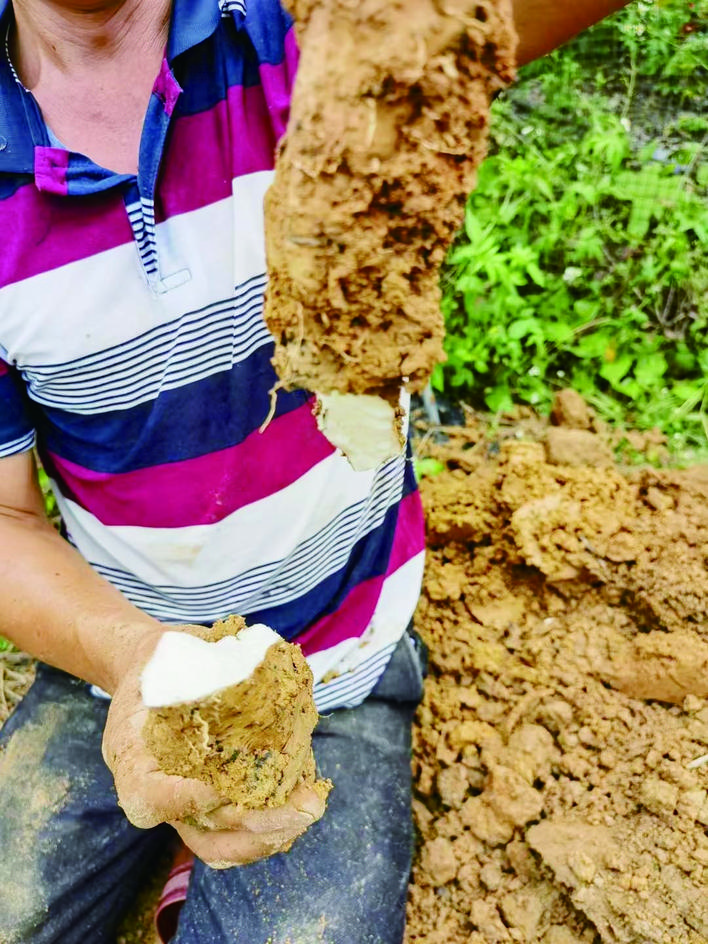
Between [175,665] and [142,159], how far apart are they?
70cm

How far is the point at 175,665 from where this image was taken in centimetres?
86

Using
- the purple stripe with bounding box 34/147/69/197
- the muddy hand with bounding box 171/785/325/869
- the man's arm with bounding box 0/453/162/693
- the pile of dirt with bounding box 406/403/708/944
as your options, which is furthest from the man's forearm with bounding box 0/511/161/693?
the pile of dirt with bounding box 406/403/708/944

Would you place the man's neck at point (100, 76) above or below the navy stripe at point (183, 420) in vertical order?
above

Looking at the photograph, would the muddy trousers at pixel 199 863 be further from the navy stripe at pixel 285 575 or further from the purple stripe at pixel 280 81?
the purple stripe at pixel 280 81

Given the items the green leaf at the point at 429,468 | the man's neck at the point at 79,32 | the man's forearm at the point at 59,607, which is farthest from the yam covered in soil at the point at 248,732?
the green leaf at the point at 429,468

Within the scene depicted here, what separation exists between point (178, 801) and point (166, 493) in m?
0.50

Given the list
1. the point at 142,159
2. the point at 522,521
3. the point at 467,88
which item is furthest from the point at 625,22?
the point at 467,88

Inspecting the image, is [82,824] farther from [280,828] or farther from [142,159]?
[142,159]

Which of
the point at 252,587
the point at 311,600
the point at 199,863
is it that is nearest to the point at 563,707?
the point at 311,600

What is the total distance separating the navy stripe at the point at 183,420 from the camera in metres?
1.23

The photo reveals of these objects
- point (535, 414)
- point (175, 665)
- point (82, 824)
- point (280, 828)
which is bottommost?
point (82, 824)

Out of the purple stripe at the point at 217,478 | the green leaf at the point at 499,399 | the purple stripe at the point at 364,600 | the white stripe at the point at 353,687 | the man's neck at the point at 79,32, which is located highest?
the man's neck at the point at 79,32

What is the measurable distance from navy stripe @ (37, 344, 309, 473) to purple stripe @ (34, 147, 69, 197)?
33cm

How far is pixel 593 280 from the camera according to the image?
2.32m
